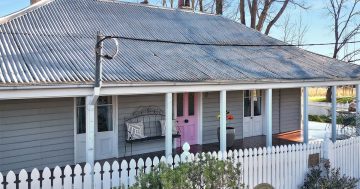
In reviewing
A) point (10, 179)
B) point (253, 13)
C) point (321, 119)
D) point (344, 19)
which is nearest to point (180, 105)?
point (10, 179)

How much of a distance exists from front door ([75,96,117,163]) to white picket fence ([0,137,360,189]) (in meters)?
1.76

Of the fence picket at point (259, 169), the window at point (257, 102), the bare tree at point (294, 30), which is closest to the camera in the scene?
the fence picket at point (259, 169)

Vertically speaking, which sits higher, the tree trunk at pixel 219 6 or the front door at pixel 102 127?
the tree trunk at pixel 219 6

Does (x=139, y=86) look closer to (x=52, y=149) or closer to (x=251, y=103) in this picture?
(x=52, y=149)

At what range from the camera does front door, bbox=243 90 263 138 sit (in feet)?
51.1

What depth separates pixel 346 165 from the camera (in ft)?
34.0

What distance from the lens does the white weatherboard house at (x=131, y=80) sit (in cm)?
847

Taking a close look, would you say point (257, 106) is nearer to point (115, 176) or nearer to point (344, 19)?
point (115, 176)

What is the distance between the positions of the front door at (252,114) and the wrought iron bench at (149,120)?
424cm

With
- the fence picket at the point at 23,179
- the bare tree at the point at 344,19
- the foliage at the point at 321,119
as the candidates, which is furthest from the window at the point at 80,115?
the bare tree at the point at 344,19

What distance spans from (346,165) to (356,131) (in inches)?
148

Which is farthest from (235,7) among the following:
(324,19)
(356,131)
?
(356,131)

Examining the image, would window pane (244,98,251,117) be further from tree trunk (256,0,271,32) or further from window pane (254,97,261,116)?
tree trunk (256,0,271,32)

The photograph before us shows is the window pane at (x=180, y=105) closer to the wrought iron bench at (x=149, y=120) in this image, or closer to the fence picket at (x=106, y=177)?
the wrought iron bench at (x=149, y=120)
